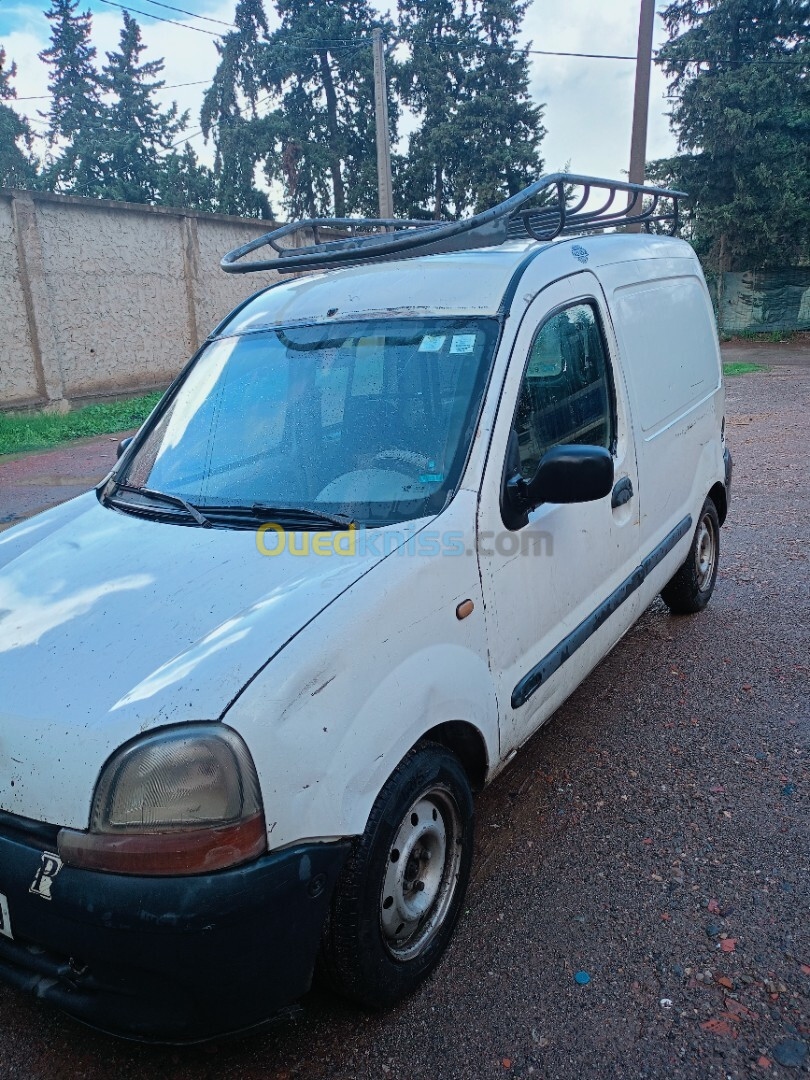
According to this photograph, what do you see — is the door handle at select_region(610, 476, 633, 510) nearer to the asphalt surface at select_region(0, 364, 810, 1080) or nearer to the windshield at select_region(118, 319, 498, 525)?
the windshield at select_region(118, 319, 498, 525)

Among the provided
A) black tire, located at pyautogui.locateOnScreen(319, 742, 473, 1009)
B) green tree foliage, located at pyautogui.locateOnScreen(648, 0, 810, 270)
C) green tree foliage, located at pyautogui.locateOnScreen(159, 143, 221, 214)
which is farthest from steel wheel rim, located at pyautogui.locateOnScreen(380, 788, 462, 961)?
green tree foliage, located at pyautogui.locateOnScreen(159, 143, 221, 214)

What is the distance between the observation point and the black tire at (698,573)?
4.51m

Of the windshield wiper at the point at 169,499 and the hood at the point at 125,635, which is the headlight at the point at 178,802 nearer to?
the hood at the point at 125,635

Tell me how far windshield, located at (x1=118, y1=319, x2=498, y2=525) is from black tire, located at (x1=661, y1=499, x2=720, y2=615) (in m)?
2.37

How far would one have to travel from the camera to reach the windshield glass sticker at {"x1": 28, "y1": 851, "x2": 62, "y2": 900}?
1.70 meters

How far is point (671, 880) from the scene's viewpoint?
8.55 ft

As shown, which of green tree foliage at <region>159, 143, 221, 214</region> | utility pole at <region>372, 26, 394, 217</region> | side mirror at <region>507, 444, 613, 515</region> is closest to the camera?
side mirror at <region>507, 444, 613, 515</region>

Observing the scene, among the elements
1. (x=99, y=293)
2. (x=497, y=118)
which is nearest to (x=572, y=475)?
(x=99, y=293)

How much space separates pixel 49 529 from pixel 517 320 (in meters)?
1.77

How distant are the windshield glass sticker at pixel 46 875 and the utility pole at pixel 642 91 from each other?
47.8 feet

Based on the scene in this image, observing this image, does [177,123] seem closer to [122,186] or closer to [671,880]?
[122,186]

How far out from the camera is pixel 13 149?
36.6 m

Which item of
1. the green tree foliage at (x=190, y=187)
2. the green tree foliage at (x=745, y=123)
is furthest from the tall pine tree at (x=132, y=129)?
the green tree foliage at (x=745, y=123)

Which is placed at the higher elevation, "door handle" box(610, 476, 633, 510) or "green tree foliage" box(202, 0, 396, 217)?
"green tree foliage" box(202, 0, 396, 217)
